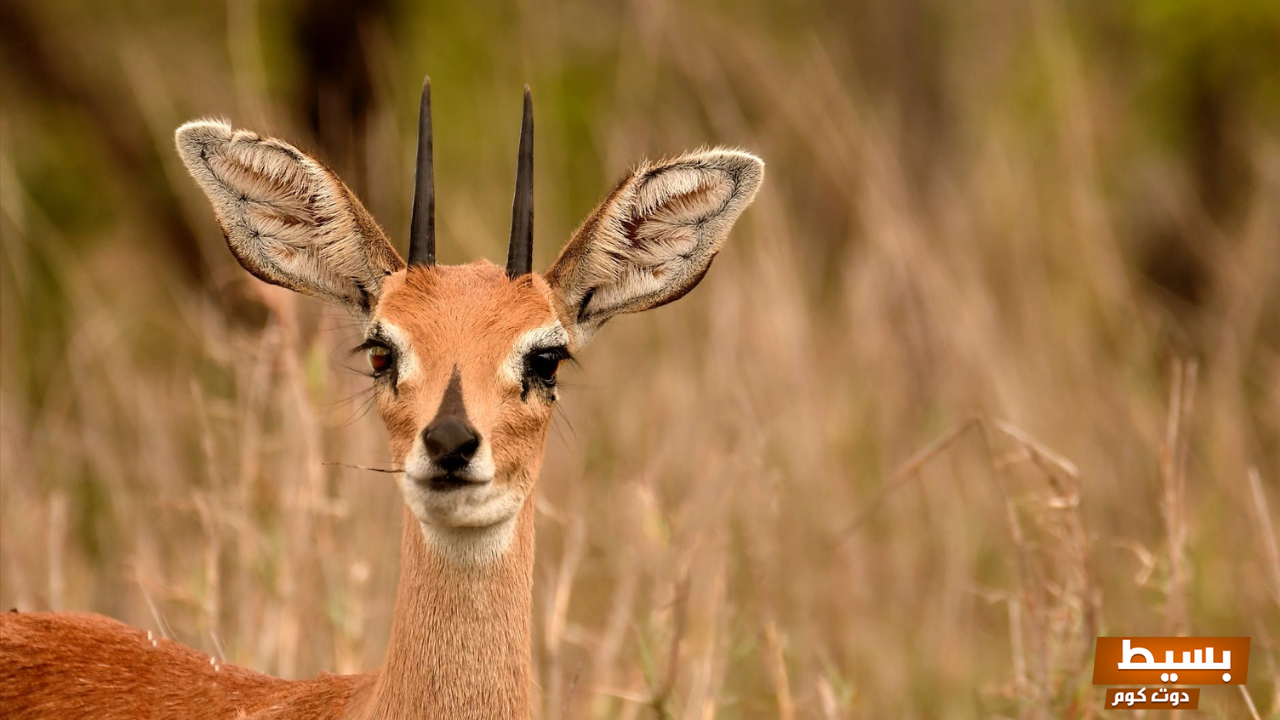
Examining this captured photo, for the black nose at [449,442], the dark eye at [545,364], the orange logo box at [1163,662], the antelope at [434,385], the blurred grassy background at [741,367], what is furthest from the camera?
the blurred grassy background at [741,367]

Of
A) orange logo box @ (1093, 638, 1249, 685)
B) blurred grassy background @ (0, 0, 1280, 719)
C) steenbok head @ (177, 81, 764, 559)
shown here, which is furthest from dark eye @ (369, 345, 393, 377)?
orange logo box @ (1093, 638, 1249, 685)

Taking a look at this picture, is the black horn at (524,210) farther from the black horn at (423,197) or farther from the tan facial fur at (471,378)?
the black horn at (423,197)

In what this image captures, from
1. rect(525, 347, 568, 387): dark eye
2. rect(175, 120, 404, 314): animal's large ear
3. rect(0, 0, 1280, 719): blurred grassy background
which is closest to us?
rect(525, 347, 568, 387): dark eye

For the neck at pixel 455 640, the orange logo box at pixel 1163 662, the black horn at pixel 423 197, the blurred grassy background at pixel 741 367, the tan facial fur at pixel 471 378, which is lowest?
the neck at pixel 455 640

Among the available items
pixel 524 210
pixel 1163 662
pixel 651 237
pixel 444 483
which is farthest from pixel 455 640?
pixel 1163 662

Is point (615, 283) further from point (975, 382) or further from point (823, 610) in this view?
point (975, 382)

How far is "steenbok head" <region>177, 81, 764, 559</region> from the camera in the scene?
3949mm

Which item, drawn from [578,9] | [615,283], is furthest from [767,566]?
[578,9]

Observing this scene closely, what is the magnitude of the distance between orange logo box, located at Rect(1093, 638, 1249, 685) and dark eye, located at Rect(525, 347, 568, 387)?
2.15m

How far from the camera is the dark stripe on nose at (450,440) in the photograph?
3.72m

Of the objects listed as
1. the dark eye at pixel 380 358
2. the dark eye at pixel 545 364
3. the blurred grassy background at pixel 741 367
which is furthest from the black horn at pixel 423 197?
the blurred grassy background at pixel 741 367

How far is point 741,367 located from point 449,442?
14.5ft

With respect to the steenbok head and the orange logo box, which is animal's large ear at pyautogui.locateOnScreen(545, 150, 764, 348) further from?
the orange logo box

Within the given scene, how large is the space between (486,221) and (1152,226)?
21.3 feet
